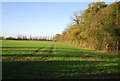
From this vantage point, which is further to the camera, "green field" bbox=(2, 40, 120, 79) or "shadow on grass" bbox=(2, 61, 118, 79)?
"green field" bbox=(2, 40, 120, 79)

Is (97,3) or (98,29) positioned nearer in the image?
(98,29)

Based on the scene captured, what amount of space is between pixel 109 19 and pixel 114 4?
8.35 ft

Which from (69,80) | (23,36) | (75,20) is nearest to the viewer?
(69,80)

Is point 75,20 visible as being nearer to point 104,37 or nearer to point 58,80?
point 104,37

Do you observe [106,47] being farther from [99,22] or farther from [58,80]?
A: [58,80]

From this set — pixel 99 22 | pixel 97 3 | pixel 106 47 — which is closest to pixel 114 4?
pixel 99 22

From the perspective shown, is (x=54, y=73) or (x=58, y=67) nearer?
(x=54, y=73)

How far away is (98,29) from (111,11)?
414 cm

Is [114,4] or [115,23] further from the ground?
[114,4]

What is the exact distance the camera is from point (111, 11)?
50.9 ft

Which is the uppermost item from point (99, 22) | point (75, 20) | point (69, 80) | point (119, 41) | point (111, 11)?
point (75, 20)

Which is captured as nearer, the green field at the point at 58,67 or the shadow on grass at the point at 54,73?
the shadow on grass at the point at 54,73

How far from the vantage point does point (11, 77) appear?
4.41m

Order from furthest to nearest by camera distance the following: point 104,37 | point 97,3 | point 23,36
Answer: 1. point 23,36
2. point 97,3
3. point 104,37
